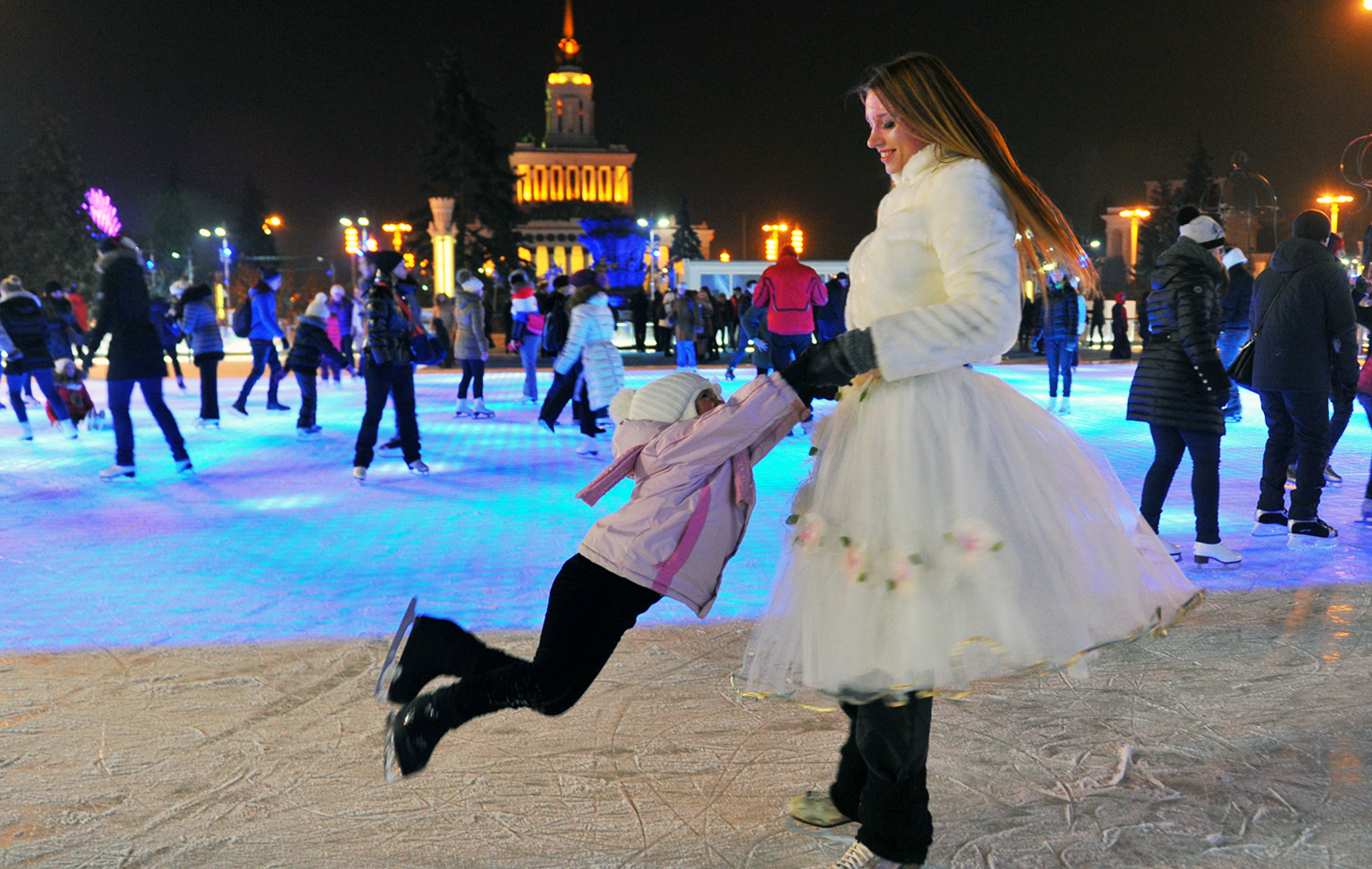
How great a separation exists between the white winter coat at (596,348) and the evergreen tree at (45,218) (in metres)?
53.9

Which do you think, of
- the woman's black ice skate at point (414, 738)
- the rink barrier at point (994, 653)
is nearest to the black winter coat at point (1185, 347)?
the rink barrier at point (994, 653)

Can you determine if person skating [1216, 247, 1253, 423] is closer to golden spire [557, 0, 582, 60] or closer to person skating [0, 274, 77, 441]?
person skating [0, 274, 77, 441]

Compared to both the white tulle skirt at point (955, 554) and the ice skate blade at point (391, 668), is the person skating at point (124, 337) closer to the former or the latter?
the ice skate blade at point (391, 668)

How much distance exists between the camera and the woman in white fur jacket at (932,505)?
179 cm

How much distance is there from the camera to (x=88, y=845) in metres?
2.16

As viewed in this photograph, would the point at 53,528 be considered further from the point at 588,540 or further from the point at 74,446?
the point at 588,540

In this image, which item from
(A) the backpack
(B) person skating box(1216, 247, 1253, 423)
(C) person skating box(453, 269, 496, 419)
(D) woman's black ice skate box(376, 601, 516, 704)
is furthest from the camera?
(C) person skating box(453, 269, 496, 419)

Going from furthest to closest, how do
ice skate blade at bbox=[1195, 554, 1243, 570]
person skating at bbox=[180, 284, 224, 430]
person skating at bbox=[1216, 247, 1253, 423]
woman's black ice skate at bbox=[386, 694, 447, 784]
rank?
person skating at bbox=[180, 284, 224, 430]
person skating at bbox=[1216, 247, 1253, 423]
ice skate blade at bbox=[1195, 554, 1243, 570]
woman's black ice skate at bbox=[386, 694, 447, 784]

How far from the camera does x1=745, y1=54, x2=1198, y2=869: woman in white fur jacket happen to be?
5.89 feet

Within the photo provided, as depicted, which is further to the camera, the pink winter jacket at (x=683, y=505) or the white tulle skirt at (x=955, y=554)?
the pink winter jacket at (x=683, y=505)

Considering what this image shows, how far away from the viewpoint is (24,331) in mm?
8898

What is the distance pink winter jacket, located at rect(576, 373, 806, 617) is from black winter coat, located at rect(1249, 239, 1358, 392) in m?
3.92

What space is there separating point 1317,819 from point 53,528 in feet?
18.6

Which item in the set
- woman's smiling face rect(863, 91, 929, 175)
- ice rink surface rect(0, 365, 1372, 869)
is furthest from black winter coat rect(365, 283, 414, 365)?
woman's smiling face rect(863, 91, 929, 175)
